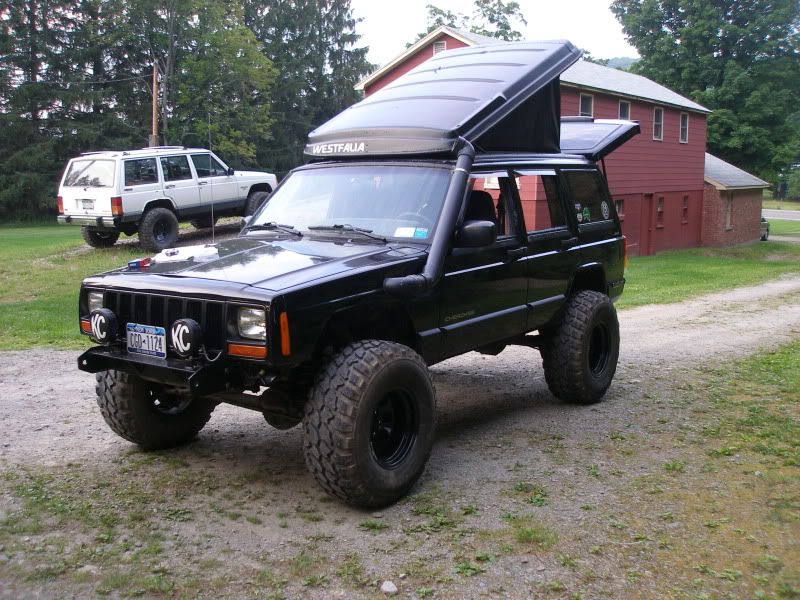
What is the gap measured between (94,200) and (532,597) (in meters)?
14.5

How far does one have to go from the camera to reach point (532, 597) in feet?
12.2

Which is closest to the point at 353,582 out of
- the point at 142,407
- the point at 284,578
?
the point at 284,578

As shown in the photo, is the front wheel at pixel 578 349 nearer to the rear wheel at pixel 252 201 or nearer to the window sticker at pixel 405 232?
the window sticker at pixel 405 232

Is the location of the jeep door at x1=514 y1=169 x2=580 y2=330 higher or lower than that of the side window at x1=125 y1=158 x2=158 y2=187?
lower

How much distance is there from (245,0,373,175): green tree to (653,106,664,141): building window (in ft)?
81.6

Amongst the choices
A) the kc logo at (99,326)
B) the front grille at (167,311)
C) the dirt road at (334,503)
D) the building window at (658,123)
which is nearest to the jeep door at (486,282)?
the dirt road at (334,503)

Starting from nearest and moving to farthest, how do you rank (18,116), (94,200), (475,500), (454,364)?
(475,500) → (454,364) → (94,200) → (18,116)

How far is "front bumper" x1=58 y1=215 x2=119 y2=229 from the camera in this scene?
15.8m

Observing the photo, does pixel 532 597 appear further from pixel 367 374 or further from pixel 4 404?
pixel 4 404

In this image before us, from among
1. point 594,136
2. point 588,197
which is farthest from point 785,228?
point 588,197

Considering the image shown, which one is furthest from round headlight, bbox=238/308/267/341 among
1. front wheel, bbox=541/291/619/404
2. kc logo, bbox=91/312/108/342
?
front wheel, bbox=541/291/619/404

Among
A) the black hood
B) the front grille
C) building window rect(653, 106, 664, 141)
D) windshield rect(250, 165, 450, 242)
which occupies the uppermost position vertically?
building window rect(653, 106, 664, 141)

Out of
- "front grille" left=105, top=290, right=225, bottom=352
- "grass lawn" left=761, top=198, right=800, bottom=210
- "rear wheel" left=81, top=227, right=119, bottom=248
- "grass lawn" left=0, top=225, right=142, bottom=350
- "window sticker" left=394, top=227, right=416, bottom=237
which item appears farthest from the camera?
"grass lawn" left=761, top=198, right=800, bottom=210

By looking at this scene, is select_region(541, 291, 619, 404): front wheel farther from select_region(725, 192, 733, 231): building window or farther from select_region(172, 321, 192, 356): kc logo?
select_region(725, 192, 733, 231): building window
